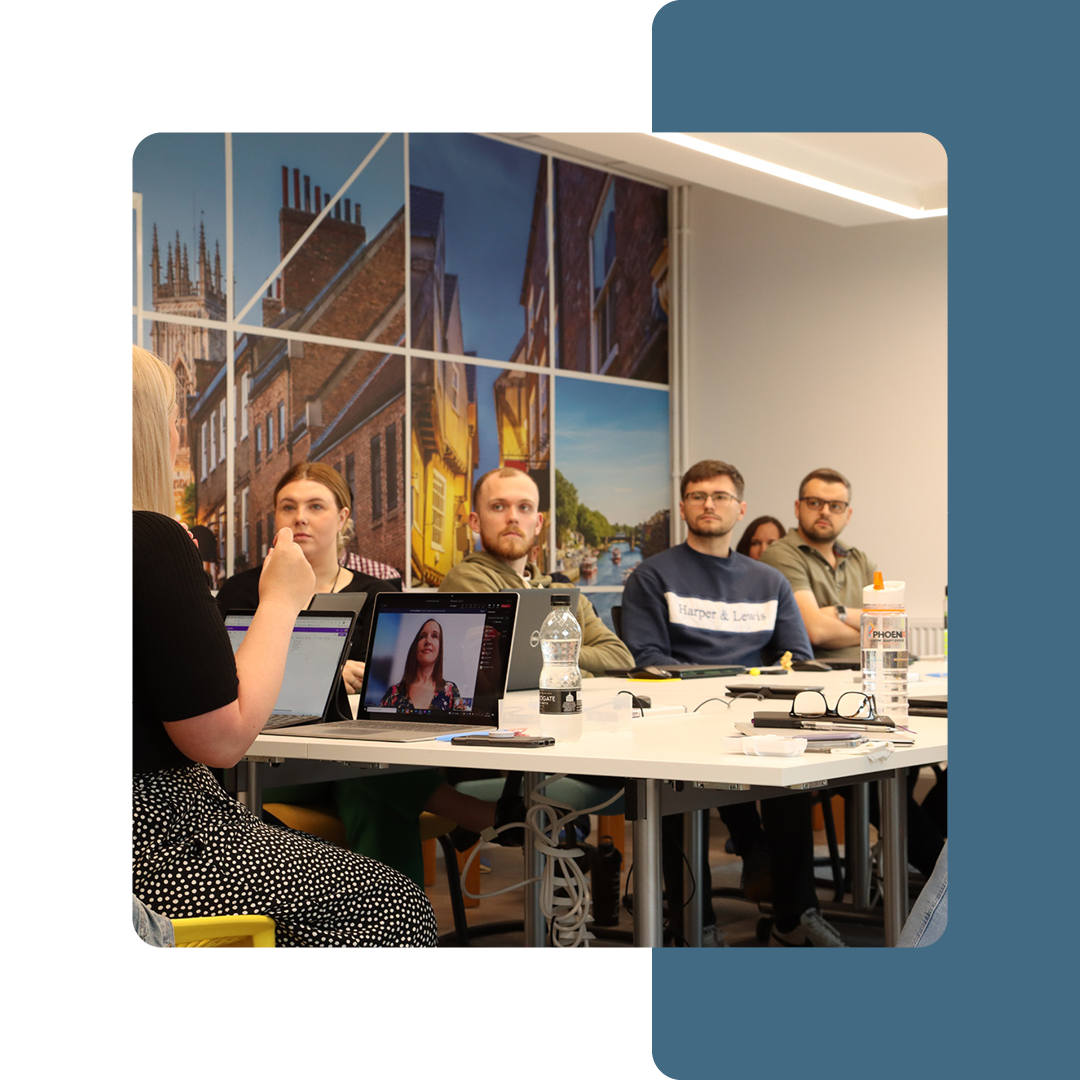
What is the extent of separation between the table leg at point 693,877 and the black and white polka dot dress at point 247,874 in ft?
4.15

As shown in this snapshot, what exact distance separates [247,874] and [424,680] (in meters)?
0.78

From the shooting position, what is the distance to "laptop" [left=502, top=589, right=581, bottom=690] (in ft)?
9.71

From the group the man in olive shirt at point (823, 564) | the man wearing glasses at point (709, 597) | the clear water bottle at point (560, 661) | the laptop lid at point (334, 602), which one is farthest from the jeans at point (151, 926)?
the man in olive shirt at point (823, 564)

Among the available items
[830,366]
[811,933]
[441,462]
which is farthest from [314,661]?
[830,366]

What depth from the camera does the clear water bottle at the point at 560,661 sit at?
233 centimetres

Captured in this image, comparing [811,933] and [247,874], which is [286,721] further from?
[811,933]

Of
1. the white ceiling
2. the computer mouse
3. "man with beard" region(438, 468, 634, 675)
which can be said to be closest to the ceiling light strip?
the white ceiling

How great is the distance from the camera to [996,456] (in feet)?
4.98

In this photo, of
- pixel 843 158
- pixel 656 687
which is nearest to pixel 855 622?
pixel 656 687

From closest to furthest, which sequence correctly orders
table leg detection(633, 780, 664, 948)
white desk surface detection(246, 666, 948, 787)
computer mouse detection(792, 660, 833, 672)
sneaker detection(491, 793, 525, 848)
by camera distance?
white desk surface detection(246, 666, 948, 787)
table leg detection(633, 780, 664, 948)
sneaker detection(491, 793, 525, 848)
computer mouse detection(792, 660, 833, 672)

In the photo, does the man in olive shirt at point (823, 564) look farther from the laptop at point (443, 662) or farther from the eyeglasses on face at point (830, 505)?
the laptop at point (443, 662)

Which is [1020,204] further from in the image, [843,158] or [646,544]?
[646,544]

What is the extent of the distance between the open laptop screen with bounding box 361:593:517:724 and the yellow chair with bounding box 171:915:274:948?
2.36ft

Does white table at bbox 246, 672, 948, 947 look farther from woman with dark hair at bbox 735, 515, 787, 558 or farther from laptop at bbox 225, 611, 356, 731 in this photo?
woman with dark hair at bbox 735, 515, 787, 558
